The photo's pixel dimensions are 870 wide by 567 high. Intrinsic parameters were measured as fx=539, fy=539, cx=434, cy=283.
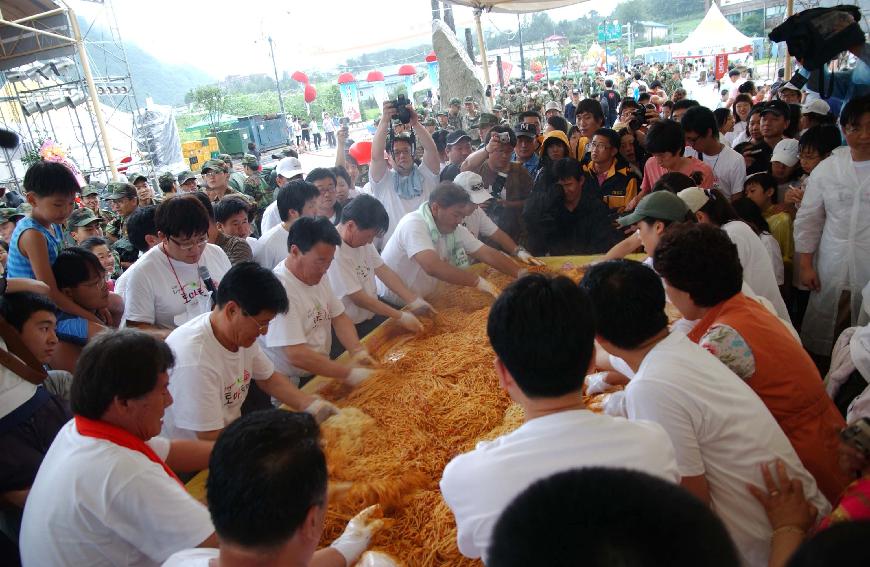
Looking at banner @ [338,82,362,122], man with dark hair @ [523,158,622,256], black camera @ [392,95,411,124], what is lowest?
man with dark hair @ [523,158,622,256]

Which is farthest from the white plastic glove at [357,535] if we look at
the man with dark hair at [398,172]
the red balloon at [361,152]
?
the red balloon at [361,152]

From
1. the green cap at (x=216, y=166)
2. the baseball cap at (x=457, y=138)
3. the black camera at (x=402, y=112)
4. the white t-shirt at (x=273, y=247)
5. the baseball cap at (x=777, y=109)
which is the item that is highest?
the black camera at (x=402, y=112)

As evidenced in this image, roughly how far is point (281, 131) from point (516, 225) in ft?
61.9

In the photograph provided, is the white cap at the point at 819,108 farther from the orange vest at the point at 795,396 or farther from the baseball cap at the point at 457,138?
the orange vest at the point at 795,396

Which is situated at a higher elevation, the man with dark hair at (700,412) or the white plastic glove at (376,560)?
the man with dark hair at (700,412)

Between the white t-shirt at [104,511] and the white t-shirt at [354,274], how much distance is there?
193 cm

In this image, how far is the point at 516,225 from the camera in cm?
537

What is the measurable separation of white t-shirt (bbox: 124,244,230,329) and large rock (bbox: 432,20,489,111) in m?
14.9

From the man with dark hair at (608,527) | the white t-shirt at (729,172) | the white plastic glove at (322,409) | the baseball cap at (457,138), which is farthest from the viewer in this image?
the baseball cap at (457,138)

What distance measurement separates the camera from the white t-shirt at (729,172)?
4129 mm

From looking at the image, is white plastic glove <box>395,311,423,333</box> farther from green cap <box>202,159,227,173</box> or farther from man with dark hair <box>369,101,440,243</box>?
green cap <box>202,159,227,173</box>

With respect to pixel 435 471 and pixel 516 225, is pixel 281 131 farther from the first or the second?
pixel 435 471

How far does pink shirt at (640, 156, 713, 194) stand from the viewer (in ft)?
12.8

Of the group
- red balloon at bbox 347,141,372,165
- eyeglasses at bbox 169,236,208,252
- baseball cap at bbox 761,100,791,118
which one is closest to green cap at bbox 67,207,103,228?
eyeglasses at bbox 169,236,208,252
